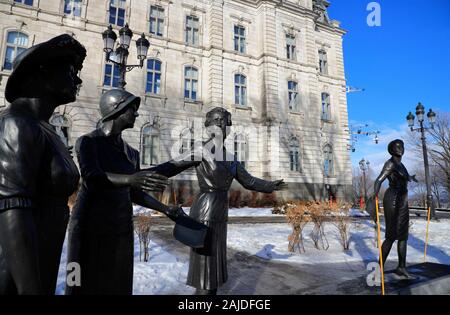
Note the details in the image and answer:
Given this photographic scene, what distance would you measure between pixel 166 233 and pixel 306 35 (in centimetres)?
2252

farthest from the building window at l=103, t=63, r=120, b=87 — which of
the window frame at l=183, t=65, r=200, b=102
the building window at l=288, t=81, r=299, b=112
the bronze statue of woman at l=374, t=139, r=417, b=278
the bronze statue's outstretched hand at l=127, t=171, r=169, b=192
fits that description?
the bronze statue's outstretched hand at l=127, t=171, r=169, b=192

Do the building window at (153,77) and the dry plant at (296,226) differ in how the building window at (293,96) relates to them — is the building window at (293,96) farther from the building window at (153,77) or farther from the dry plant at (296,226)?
the dry plant at (296,226)

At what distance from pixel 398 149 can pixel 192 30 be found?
1920cm

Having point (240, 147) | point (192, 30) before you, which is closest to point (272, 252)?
point (240, 147)

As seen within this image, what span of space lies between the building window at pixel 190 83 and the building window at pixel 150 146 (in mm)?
3800

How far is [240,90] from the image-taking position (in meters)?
21.8

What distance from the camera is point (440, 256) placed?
771 cm

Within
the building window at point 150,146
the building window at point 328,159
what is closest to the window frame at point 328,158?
the building window at point 328,159

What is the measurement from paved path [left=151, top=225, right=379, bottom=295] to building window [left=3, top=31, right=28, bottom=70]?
52.8ft

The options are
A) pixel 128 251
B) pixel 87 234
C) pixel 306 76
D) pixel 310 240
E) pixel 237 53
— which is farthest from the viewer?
pixel 306 76

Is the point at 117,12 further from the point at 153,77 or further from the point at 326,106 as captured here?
the point at 326,106
